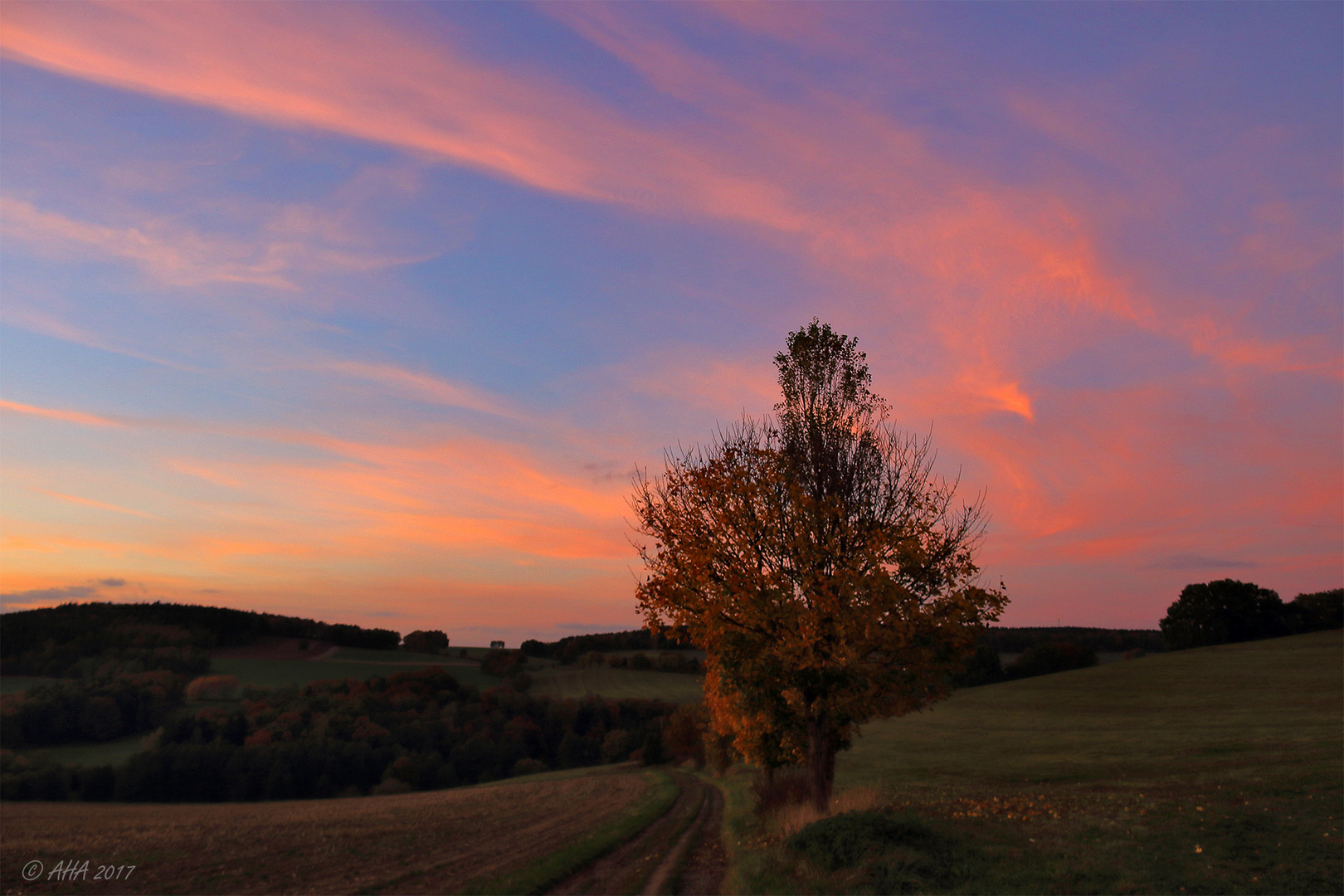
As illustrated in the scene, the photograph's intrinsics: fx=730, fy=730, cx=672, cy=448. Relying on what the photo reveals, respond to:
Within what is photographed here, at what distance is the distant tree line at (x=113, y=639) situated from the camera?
8756cm

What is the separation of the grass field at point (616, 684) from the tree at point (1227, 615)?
71.7 m

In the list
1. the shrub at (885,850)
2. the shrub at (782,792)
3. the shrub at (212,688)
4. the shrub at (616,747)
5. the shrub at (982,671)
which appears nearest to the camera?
the shrub at (885,850)

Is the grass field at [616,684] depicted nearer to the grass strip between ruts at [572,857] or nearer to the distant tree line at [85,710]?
the distant tree line at [85,710]

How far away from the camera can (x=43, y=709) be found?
73.5m

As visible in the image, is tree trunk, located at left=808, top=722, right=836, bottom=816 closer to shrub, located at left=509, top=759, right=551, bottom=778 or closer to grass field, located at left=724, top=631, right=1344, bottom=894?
grass field, located at left=724, top=631, right=1344, bottom=894

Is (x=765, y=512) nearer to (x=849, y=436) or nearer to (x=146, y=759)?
(x=849, y=436)

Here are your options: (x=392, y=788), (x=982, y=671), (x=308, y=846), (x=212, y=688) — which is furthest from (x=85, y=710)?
(x=982, y=671)

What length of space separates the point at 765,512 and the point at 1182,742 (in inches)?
1393

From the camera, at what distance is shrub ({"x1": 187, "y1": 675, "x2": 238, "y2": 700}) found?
89.1 meters

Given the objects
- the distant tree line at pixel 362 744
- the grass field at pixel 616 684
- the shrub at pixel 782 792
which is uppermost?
the shrub at pixel 782 792

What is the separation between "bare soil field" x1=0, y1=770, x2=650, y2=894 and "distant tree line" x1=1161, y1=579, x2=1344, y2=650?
100.0 meters

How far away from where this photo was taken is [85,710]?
76062 mm

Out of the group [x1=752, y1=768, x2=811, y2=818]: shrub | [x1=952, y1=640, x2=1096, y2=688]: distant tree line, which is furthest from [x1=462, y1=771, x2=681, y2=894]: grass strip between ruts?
[x1=952, y1=640, x2=1096, y2=688]: distant tree line

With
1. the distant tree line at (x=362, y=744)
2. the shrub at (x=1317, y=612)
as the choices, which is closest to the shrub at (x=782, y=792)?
the distant tree line at (x=362, y=744)
